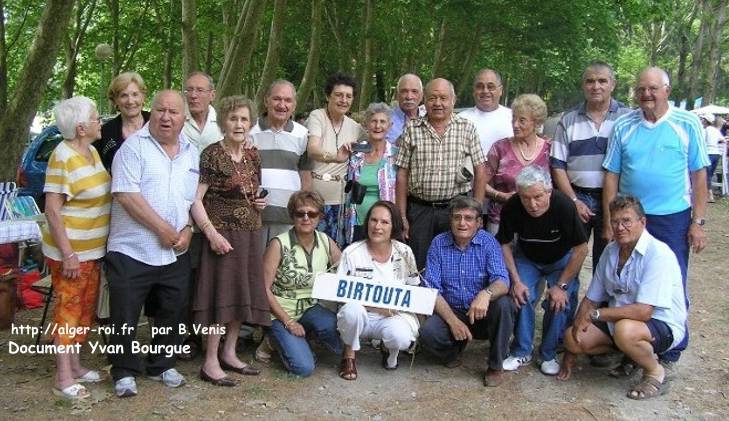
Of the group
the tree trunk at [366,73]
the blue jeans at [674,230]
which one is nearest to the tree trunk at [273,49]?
the tree trunk at [366,73]

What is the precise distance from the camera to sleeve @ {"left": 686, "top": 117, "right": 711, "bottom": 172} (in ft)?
16.3

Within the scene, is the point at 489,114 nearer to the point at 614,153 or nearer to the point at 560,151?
the point at 560,151

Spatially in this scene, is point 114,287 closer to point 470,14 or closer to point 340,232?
point 340,232

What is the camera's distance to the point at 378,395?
4551 mm

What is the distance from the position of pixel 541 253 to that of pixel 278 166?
80.5 inches

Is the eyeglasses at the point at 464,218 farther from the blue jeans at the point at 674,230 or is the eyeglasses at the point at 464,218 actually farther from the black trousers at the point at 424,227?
the blue jeans at the point at 674,230

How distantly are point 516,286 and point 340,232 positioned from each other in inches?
56.9

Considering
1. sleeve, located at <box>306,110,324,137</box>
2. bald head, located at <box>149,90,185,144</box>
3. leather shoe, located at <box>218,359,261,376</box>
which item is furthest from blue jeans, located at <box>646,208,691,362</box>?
bald head, located at <box>149,90,185,144</box>

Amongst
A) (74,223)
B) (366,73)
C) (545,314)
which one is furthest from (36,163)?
(366,73)

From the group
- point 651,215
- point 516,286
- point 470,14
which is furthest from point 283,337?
point 470,14

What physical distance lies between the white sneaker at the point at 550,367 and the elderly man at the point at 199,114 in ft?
9.48

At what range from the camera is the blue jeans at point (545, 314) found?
4.99 meters

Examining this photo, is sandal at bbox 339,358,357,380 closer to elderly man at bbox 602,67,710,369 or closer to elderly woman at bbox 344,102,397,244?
elderly woman at bbox 344,102,397,244

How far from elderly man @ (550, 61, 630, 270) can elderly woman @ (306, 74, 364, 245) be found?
5.25 ft
